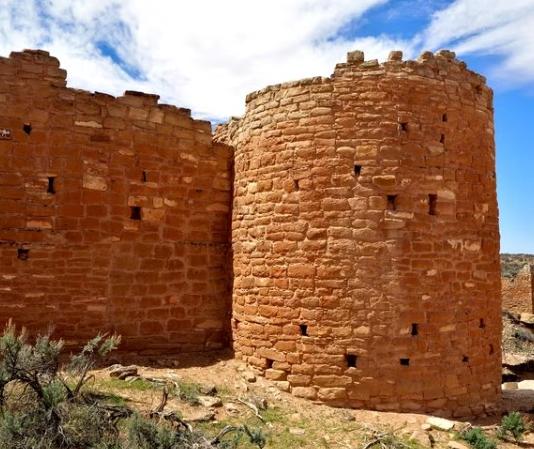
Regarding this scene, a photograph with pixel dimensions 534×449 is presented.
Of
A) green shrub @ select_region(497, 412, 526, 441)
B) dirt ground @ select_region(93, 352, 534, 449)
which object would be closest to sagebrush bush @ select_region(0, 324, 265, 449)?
dirt ground @ select_region(93, 352, 534, 449)

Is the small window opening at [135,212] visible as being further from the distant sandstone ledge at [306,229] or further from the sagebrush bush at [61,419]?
the sagebrush bush at [61,419]

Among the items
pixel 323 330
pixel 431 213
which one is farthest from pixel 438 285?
pixel 323 330

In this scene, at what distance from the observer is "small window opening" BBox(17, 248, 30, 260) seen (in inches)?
322

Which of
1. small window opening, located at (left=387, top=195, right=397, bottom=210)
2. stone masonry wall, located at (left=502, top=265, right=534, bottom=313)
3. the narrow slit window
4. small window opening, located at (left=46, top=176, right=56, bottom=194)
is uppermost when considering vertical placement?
the narrow slit window

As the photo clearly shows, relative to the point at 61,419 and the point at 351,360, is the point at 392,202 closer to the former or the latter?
the point at 351,360

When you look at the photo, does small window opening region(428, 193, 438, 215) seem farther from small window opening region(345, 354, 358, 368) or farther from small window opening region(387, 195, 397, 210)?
small window opening region(345, 354, 358, 368)

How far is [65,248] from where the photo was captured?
8.42 m

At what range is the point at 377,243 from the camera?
25.9 ft

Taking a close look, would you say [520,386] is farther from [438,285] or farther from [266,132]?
[266,132]

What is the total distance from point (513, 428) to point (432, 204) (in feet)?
11.6

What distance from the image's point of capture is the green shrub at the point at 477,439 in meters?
7.09

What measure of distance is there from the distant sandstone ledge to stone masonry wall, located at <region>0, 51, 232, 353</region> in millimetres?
30

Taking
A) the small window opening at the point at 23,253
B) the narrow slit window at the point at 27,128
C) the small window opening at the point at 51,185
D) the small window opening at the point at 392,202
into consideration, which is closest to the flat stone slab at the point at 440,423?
the small window opening at the point at 392,202

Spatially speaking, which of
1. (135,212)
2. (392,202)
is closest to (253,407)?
(392,202)
